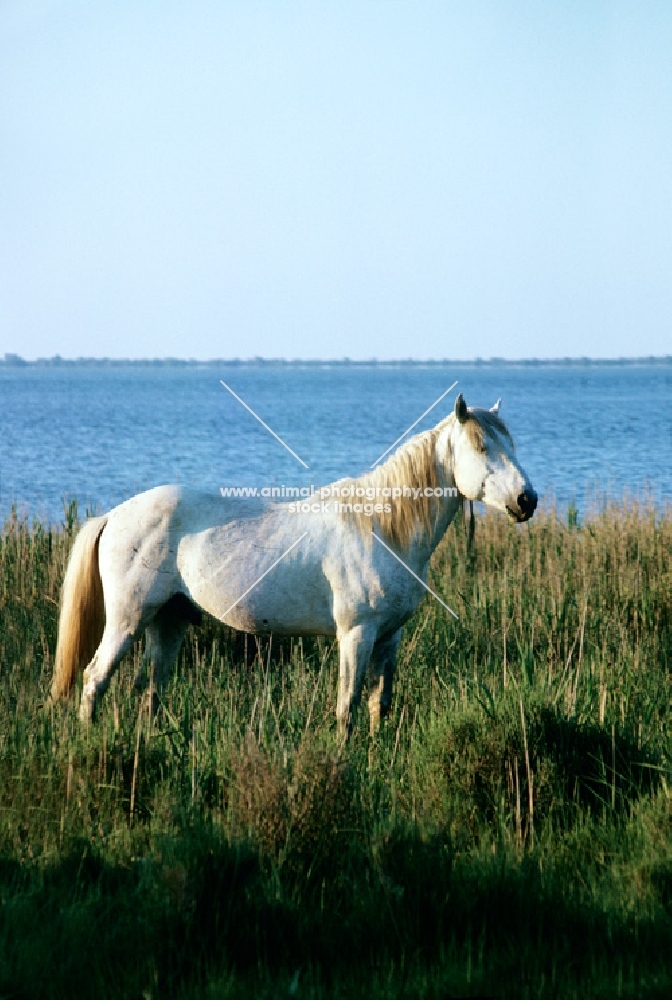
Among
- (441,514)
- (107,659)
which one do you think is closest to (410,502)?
(441,514)

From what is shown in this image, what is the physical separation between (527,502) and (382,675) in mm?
1169

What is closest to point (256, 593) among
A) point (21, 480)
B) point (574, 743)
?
point (574, 743)

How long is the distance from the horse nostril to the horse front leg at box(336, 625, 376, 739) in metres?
0.92

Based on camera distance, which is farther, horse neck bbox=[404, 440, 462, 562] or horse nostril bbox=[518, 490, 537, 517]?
horse neck bbox=[404, 440, 462, 562]

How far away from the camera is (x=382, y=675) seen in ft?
17.9

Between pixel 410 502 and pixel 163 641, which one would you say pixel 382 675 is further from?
pixel 163 641

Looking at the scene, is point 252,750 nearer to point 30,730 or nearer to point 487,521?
point 30,730

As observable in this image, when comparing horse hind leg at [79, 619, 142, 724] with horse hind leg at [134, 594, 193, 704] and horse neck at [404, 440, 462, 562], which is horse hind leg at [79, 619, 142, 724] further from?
horse neck at [404, 440, 462, 562]

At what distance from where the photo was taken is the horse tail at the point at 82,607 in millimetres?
5762

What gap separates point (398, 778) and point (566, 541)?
534cm

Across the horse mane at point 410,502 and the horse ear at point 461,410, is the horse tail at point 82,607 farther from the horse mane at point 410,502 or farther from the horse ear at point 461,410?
the horse ear at point 461,410

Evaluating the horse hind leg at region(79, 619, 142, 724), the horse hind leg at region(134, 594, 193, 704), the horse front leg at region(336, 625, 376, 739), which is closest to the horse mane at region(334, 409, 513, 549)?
the horse front leg at region(336, 625, 376, 739)

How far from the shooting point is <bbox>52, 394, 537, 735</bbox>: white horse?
517 cm

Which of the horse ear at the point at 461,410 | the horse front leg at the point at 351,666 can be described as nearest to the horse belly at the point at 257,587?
the horse front leg at the point at 351,666
